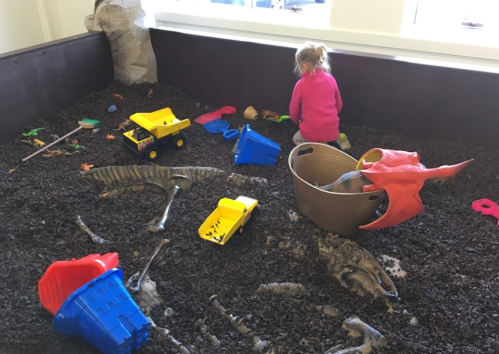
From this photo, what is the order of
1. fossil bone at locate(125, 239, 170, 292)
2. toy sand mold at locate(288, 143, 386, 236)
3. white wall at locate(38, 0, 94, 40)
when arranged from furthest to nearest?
1. white wall at locate(38, 0, 94, 40)
2. toy sand mold at locate(288, 143, 386, 236)
3. fossil bone at locate(125, 239, 170, 292)

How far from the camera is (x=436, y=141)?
1.83 m

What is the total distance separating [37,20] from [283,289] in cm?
272

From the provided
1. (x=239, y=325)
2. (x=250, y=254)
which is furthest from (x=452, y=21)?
(x=239, y=325)

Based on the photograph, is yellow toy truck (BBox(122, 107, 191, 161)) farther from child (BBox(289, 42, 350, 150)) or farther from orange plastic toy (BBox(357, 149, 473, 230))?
orange plastic toy (BBox(357, 149, 473, 230))

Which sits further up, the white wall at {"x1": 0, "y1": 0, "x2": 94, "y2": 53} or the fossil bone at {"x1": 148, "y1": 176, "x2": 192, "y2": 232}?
the white wall at {"x1": 0, "y1": 0, "x2": 94, "y2": 53}

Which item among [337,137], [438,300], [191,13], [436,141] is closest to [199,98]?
[191,13]

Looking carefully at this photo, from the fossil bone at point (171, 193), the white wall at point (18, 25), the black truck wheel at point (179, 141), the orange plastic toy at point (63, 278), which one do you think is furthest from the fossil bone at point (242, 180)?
the white wall at point (18, 25)

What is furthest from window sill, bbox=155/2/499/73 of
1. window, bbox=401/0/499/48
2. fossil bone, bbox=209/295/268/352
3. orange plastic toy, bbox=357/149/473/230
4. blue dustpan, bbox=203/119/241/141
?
fossil bone, bbox=209/295/268/352

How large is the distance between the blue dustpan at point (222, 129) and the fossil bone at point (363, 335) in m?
1.10

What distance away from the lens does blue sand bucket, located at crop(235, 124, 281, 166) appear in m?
1.63

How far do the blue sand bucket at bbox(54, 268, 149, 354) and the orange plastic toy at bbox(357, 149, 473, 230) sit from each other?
748 millimetres

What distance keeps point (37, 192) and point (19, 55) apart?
0.72 metres

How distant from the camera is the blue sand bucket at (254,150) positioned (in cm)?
163

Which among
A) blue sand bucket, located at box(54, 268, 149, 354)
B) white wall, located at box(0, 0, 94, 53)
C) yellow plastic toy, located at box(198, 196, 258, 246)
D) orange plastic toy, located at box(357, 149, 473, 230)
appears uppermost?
white wall, located at box(0, 0, 94, 53)
